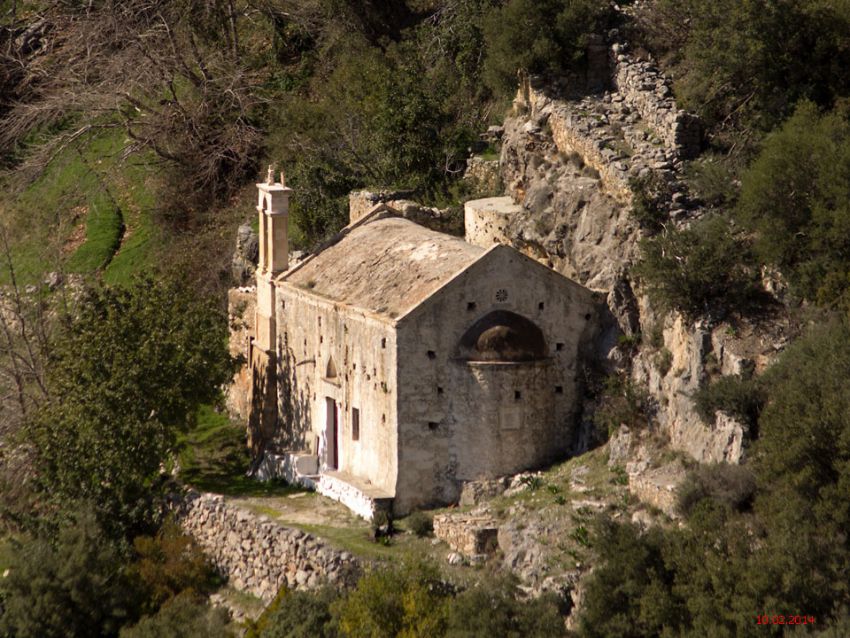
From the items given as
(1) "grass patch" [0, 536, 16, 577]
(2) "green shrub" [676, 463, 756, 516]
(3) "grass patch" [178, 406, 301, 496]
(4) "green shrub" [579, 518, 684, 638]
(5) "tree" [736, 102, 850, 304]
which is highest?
(5) "tree" [736, 102, 850, 304]

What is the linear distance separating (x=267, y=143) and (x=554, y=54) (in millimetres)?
14306

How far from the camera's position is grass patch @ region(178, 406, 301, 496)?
3719cm

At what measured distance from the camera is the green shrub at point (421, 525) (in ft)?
106

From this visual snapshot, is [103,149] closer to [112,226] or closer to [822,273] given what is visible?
[112,226]

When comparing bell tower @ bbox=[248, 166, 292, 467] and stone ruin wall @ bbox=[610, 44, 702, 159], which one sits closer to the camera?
stone ruin wall @ bbox=[610, 44, 702, 159]

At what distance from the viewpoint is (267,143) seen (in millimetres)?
52156

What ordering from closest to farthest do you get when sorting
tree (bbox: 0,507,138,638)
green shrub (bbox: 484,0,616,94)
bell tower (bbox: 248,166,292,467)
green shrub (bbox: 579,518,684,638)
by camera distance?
green shrub (bbox: 579,518,684,638) < tree (bbox: 0,507,138,638) < bell tower (bbox: 248,166,292,467) < green shrub (bbox: 484,0,616,94)

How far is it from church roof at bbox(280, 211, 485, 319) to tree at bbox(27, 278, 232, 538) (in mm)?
2694

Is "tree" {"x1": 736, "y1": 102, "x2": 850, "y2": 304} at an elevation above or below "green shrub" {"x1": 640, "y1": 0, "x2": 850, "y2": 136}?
below

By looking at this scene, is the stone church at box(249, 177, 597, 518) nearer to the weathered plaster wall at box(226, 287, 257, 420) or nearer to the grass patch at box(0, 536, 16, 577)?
the weathered plaster wall at box(226, 287, 257, 420)

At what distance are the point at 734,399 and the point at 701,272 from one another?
3.15 m

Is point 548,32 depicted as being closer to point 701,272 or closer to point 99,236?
point 701,272

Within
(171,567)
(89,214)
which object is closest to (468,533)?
(171,567)
